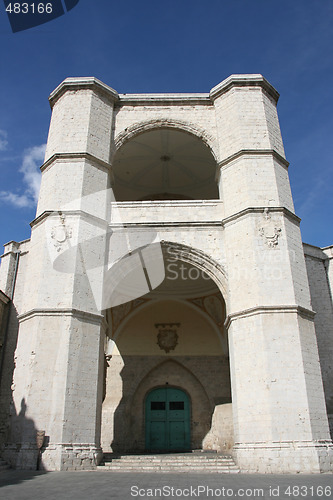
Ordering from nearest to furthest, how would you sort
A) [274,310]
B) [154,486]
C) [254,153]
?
1. [154,486]
2. [274,310]
3. [254,153]

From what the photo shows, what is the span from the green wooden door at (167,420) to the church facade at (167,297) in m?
0.04

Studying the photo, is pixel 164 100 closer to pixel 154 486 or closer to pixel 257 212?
pixel 257 212

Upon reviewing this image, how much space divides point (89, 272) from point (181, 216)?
272 centimetres

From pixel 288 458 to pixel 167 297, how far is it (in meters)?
7.28

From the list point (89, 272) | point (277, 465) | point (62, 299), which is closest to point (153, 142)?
point (89, 272)

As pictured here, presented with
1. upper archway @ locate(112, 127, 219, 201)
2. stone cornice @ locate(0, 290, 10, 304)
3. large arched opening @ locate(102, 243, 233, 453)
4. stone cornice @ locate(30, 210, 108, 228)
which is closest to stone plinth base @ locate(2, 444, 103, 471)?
large arched opening @ locate(102, 243, 233, 453)

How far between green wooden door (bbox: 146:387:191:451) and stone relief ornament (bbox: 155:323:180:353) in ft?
4.28

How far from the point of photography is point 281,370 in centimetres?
850

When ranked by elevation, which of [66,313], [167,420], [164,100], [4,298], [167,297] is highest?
[164,100]

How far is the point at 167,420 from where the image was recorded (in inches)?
511

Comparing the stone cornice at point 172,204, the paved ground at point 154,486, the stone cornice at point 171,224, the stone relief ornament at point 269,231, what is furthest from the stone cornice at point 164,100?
the paved ground at point 154,486

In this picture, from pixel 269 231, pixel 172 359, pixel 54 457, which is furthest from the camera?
pixel 172 359

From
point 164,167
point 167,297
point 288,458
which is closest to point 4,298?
point 167,297

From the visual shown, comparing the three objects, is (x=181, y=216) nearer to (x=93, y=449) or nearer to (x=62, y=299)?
(x=62, y=299)
